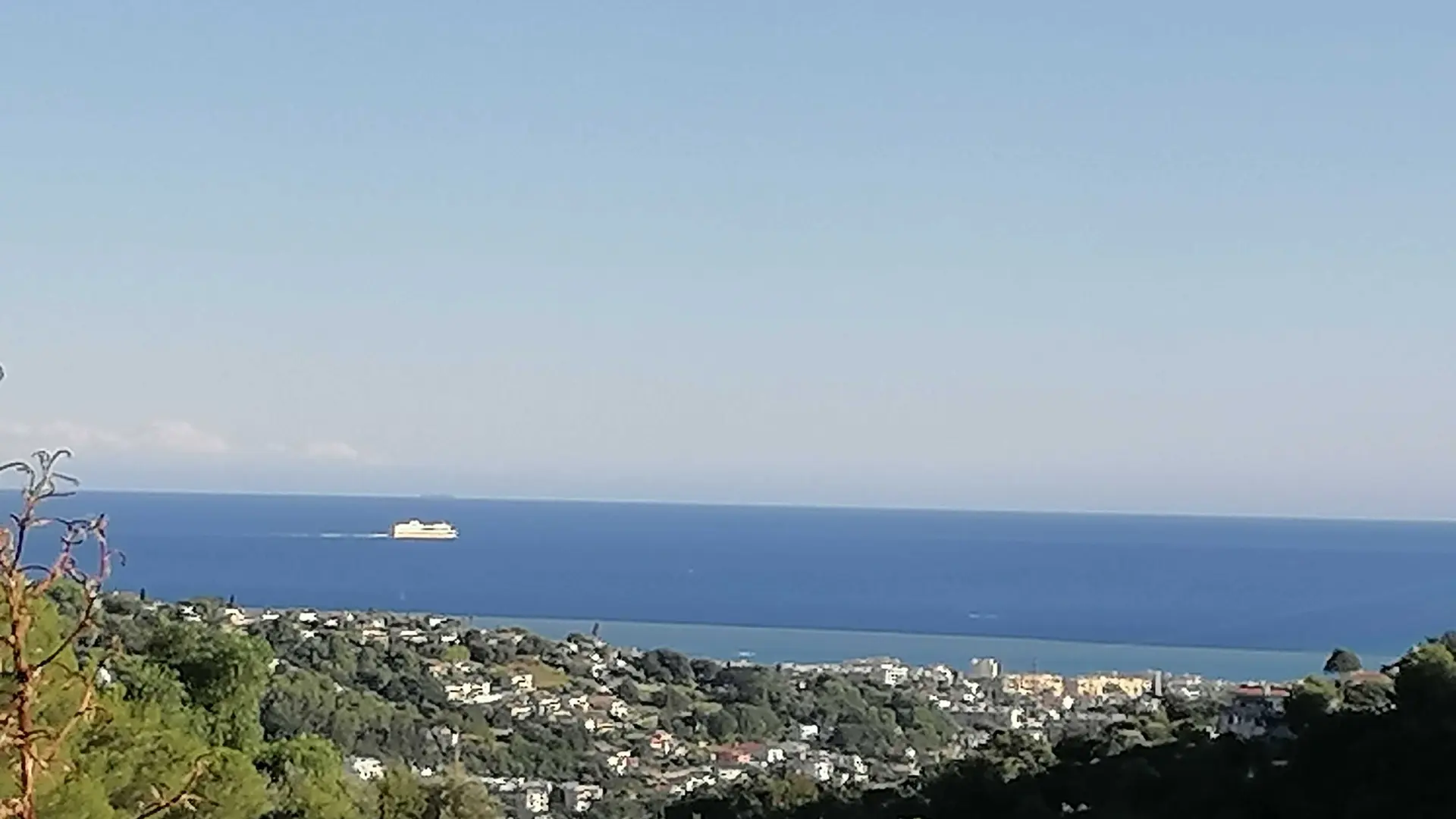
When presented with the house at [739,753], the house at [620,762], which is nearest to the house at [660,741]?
the house at [620,762]

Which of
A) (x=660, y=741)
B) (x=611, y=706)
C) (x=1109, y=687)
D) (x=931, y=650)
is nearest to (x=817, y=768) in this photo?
(x=660, y=741)

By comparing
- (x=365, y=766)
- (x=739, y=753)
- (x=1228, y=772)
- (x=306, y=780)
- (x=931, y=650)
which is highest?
(x=1228, y=772)

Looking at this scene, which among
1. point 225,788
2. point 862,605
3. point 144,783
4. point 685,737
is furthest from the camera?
point 862,605

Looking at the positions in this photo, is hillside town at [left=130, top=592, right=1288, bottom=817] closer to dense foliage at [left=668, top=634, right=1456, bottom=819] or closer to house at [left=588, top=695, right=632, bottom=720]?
house at [left=588, top=695, right=632, bottom=720]

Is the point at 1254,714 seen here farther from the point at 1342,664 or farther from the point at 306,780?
the point at 306,780

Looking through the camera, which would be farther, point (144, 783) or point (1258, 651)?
point (1258, 651)

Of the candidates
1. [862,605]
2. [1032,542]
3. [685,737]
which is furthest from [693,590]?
[1032,542]

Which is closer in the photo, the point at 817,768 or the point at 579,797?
the point at 579,797

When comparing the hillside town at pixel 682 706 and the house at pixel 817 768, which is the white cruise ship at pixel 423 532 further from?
the house at pixel 817 768

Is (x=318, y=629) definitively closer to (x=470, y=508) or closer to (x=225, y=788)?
(x=225, y=788)
